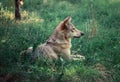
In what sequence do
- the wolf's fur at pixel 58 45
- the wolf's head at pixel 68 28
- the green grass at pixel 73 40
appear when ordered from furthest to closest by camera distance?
the wolf's head at pixel 68 28, the wolf's fur at pixel 58 45, the green grass at pixel 73 40

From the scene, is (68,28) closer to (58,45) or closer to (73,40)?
(58,45)

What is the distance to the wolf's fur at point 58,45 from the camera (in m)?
8.39

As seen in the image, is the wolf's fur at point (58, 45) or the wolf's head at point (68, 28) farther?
the wolf's head at point (68, 28)

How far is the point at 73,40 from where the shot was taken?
10.7 m

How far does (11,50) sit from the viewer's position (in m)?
8.02

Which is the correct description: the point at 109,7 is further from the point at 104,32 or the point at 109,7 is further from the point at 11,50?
the point at 11,50

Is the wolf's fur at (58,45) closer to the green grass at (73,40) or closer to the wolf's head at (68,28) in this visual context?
the wolf's head at (68,28)

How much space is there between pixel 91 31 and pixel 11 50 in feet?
11.6

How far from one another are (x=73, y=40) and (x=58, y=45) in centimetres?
179

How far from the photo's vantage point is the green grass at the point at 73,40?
7.46 m

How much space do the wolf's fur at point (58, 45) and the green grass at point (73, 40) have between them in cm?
31

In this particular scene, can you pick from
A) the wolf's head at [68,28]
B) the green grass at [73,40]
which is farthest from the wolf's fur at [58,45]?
the green grass at [73,40]

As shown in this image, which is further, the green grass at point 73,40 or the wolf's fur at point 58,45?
the wolf's fur at point 58,45

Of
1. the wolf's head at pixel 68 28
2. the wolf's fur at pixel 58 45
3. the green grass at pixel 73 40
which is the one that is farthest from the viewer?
the wolf's head at pixel 68 28
